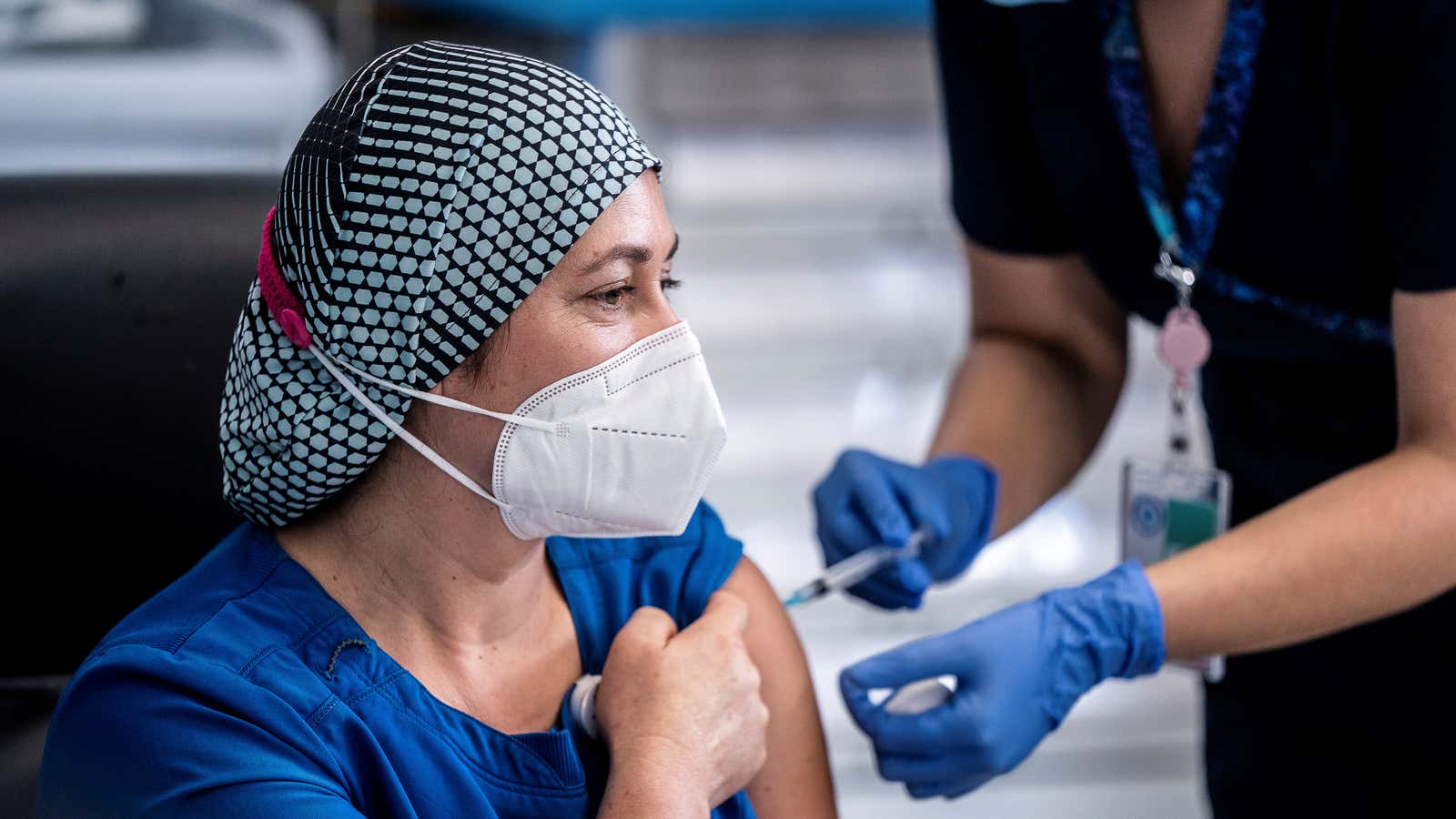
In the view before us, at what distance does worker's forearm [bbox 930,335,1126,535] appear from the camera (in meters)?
1.88

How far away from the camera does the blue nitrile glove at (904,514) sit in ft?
5.53

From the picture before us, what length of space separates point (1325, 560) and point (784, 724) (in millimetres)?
578

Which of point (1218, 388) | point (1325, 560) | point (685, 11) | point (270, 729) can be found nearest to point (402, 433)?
point (270, 729)

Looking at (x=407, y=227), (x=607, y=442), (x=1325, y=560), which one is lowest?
(x=1325, y=560)

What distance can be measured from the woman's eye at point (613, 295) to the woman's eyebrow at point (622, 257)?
26mm

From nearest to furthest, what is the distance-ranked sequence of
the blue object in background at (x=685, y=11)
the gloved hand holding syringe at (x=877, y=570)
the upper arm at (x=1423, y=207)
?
1. the upper arm at (x=1423, y=207)
2. the gloved hand holding syringe at (x=877, y=570)
3. the blue object in background at (x=685, y=11)

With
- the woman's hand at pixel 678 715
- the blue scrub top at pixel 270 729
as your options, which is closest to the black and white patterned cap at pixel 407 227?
the blue scrub top at pixel 270 729

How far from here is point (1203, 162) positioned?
1.62 meters

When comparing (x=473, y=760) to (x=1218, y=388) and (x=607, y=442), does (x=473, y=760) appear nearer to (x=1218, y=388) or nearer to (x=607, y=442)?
(x=607, y=442)

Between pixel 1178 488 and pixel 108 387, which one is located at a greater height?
pixel 108 387

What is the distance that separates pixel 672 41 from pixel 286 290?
3.73 m

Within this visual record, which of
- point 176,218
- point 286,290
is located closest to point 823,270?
point 176,218

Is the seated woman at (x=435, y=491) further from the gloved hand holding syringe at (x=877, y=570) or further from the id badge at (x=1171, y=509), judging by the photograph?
the id badge at (x=1171, y=509)

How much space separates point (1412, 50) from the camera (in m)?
1.35
